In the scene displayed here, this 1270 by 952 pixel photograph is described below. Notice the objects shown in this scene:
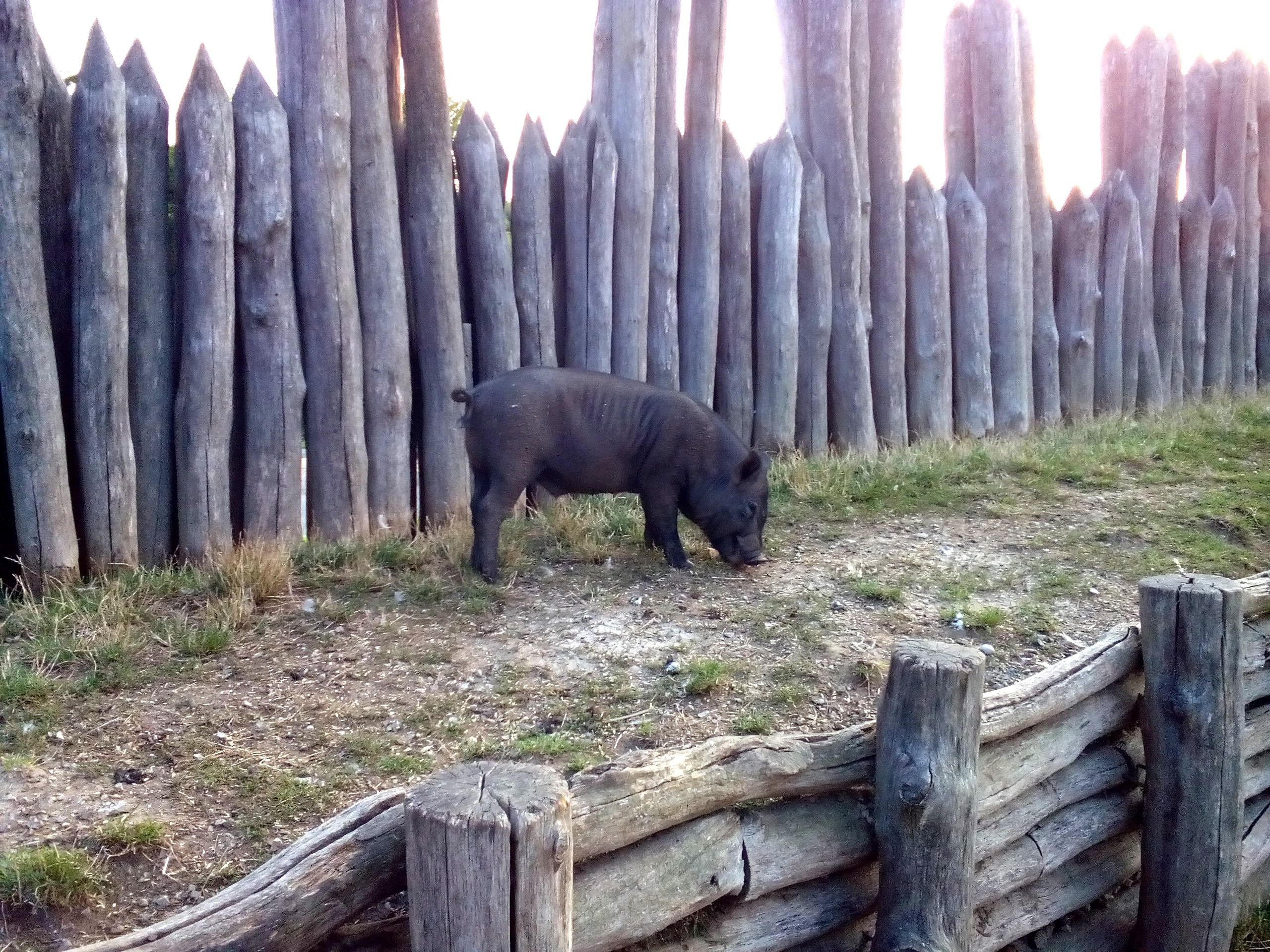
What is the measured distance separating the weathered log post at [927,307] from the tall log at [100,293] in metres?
5.88

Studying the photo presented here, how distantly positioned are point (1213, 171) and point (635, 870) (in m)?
11.5

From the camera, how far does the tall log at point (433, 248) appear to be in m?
6.67

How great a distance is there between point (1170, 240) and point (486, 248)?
7.42 m

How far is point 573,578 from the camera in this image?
19.7ft

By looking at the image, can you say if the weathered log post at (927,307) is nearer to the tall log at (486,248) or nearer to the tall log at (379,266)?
the tall log at (486,248)

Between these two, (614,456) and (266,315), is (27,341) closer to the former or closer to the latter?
(266,315)

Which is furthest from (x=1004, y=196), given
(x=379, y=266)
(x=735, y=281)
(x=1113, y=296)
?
(x=379, y=266)

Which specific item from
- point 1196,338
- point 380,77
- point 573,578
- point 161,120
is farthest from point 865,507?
point 1196,338

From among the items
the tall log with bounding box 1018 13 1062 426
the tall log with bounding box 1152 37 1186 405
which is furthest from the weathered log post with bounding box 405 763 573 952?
the tall log with bounding box 1152 37 1186 405

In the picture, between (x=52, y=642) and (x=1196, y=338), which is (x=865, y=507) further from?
(x=1196, y=338)

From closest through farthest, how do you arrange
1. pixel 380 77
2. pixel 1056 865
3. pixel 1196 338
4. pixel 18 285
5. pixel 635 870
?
pixel 635 870 → pixel 1056 865 → pixel 18 285 → pixel 380 77 → pixel 1196 338

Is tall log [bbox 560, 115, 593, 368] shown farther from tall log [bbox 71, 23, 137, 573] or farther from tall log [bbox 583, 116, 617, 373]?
tall log [bbox 71, 23, 137, 573]

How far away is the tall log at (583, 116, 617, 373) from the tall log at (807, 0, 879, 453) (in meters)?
2.00

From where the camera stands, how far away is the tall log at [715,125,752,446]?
809 cm
